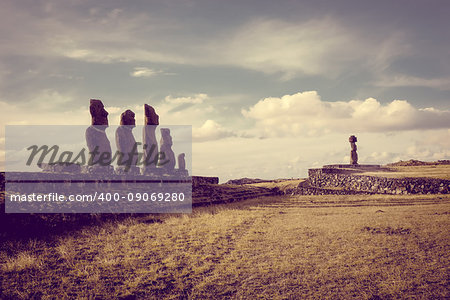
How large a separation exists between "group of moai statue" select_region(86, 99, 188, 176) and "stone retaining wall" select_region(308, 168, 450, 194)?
703 inches

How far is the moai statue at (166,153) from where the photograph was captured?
3631cm

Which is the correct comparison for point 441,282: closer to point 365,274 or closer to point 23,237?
point 365,274

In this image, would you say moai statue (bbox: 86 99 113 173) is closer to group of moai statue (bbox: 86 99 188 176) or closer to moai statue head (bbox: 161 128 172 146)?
group of moai statue (bbox: 86 99 188 176)

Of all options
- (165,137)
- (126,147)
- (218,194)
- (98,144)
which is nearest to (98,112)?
(98,144)

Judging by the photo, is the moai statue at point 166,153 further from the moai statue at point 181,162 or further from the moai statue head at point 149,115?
the moai statue head at point 149,115

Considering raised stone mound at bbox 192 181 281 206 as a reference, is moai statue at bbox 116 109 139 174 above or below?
above

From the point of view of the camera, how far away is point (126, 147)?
94.6ft

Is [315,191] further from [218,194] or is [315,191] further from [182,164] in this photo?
[182,164]

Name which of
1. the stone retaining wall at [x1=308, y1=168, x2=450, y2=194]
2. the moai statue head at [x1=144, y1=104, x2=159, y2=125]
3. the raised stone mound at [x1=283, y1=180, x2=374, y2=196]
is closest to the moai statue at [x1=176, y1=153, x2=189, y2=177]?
the moai statue head at [x1=144, y1=104, x2=159, y2=125]

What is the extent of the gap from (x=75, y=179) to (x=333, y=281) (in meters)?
18.6

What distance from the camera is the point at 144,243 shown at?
1174 centimetres

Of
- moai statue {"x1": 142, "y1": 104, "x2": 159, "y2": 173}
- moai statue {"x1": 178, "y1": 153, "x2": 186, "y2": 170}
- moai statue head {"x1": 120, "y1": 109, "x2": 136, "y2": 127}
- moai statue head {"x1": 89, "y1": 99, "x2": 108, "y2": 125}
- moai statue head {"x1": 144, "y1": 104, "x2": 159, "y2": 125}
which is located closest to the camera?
moai statue head {"x1": 89, "y1": 99, "x2": 108, "y2": 125}

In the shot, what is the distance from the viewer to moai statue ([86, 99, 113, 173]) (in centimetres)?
2425

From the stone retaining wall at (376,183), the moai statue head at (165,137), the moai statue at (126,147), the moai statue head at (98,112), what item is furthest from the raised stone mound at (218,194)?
the moai statue head at (98,112)
